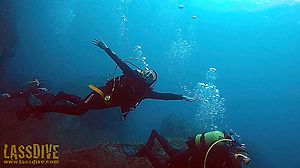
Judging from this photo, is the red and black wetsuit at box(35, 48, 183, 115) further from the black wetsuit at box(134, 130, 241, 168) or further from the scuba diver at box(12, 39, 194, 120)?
the black wetsuit at box(134, 130, 241, 168)

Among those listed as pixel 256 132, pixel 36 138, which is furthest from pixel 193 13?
pixel 36 138

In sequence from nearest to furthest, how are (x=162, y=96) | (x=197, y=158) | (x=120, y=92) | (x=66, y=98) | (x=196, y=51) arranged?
1. (x=197, y=158)
2. (x=120, y=92)
3. (x=162, y=96)
4. (x=66, y=98)
5. (x=196, y=51)

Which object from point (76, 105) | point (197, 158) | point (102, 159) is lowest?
point (102, 159)

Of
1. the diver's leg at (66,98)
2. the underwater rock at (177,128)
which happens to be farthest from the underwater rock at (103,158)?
the underwater rock at (177,128)

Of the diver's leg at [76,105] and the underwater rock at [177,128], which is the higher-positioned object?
the diver's leg at [76,105]

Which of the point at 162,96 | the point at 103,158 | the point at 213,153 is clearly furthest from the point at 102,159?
the point at 213,153

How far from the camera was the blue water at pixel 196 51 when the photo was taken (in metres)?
39.2

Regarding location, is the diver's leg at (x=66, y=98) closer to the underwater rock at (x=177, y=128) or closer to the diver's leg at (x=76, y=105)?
the diver's leg at (x=76, y=105)

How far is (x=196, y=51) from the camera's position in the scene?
7319 cm

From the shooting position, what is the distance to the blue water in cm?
3922

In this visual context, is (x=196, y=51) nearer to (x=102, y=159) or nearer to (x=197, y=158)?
(x=102, y=159)

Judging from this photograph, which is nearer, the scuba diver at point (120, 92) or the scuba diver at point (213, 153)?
the scuba diver at point (213, 153)

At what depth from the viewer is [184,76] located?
63.8 metres

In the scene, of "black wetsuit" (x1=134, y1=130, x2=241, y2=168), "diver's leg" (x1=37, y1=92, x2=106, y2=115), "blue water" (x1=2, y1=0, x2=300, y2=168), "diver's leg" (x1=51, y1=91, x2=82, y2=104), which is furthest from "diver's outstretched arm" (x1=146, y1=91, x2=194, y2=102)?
"blue water" (x1=2, y1=0, x2=300, y2=168)
